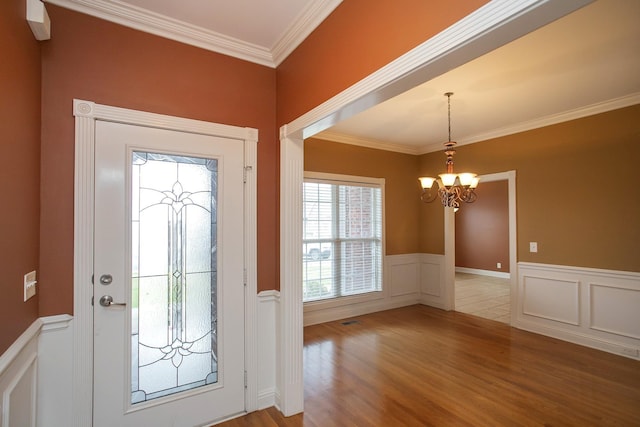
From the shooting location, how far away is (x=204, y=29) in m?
2.19

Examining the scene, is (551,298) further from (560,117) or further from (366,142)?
(366,142)

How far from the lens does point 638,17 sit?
2004mm

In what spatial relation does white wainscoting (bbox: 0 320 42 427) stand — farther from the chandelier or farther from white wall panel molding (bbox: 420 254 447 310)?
white wall panel molding (bbox: 420 254 447 310)

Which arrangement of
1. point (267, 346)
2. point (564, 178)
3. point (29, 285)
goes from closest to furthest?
point (29, 285)
point (267, 346)
point (564, 178)

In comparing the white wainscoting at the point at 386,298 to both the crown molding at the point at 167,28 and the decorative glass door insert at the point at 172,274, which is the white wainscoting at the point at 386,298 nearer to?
the decorative glass door insert at the point at 172,274

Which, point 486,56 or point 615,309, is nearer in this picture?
point 486,56

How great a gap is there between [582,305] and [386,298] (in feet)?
8.39

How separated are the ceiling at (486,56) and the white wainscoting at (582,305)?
1979 millimetres

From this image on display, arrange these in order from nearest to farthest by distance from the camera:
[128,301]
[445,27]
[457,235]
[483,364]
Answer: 1. [445,27]
2. [128,301]
3. [483,364]
4. [457,235]

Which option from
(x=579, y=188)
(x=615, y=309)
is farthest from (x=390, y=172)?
(x=615, y=309)

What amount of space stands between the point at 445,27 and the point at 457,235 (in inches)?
339

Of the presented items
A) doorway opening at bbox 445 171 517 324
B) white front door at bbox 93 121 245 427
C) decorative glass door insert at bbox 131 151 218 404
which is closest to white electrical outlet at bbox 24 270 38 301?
white front door at bbox 93 121 245 427

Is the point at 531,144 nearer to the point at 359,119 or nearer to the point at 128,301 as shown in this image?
the point at 359,119

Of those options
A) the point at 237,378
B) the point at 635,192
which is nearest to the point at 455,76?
the point at 635,192
